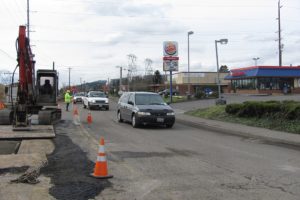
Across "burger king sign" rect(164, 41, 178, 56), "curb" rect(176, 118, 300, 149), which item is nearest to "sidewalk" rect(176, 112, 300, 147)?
"curb" rect(176, 118, 300, 149)

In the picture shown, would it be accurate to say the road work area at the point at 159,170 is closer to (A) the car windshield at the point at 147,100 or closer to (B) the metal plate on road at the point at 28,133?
(B) the metal plate on road at the point at 28,133

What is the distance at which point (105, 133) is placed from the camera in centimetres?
1759

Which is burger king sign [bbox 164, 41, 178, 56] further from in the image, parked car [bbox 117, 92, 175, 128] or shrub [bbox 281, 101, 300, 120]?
shrub [bbox 281, 101, 300, 120]

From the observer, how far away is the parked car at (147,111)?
1975 cm

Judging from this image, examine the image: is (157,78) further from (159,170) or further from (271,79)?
(159,170)

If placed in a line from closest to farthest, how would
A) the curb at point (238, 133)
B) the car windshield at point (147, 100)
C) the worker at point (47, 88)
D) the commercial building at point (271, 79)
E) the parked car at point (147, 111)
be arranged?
the curb at point (238, 133)
the parked car at point (147, 111)
the car windshield at point (147, 100)
the worker at point (47, 88)
the commercial building at point (271, 79)

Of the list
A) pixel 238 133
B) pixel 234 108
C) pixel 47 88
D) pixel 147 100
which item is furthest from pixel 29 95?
pixel 234 108

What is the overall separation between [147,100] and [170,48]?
2489cm

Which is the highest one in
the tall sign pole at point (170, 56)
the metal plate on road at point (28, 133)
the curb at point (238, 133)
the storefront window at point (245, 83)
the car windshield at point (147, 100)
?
the tall sign pole at point (170, 56)

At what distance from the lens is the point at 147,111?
19781 millimetres

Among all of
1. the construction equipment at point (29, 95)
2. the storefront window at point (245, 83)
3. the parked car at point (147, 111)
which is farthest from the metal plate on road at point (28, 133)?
the storefront window at point (245, 83)

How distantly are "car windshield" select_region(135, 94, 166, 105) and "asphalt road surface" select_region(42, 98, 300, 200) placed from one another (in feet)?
18.2

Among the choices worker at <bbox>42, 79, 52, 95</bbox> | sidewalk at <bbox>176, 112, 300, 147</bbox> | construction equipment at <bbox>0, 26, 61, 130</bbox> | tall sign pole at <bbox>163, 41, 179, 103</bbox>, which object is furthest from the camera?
tall sign pole at <bbox>163, 41, 179, 103</bbox>

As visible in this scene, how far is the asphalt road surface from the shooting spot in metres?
7.40
